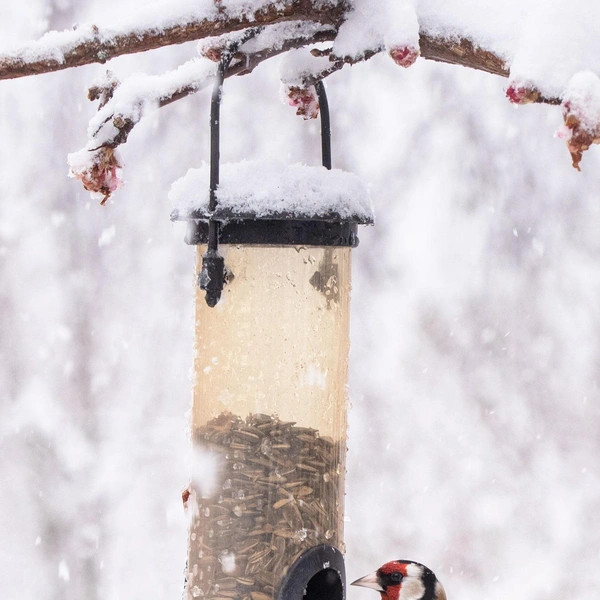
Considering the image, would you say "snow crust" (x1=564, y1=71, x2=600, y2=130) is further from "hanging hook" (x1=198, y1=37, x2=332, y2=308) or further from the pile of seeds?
the pile of seeds

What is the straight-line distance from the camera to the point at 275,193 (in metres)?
1.64

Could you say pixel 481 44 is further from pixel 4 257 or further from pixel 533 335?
pixel 4 257

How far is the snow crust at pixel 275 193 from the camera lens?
1.62m

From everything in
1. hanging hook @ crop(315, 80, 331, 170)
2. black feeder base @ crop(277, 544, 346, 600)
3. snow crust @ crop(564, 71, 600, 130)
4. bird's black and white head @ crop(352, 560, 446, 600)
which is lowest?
bird's black and white head @ crop(352, 560, 446, 600)

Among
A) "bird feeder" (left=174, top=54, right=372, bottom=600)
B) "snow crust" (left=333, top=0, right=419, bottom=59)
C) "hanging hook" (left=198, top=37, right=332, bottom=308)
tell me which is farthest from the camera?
"bird feeder" (left=174, top=54, right=372, bottom=600)

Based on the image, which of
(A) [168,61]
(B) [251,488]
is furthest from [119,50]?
Result: (A) [168,61]

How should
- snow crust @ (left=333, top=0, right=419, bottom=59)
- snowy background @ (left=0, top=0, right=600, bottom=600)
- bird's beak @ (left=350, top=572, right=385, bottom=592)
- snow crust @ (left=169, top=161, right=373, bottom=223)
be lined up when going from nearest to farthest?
snow crust @ (left=333, top=0, right=419, bottom=59) → snow crust @ (left=169, top=161, right=373, bottom=223) → bird's beak @ (left=350, top=572, right=385, bottom=592) → snowy background @ (left=0, top=0, right=600, bottom=600)

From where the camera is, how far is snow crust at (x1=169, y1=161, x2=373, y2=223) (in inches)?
63.7

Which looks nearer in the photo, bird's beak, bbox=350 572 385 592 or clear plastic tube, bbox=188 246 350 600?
clear plastic tube, bbox=188 246 350 600

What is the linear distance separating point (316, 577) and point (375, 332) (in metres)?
4.61

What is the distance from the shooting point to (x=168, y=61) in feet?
20.1

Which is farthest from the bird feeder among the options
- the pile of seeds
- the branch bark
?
the branch bark

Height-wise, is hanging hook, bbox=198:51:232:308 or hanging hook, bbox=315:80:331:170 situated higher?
hanging hook, bbox=315:80:331:170

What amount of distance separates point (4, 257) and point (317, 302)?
5242mm
